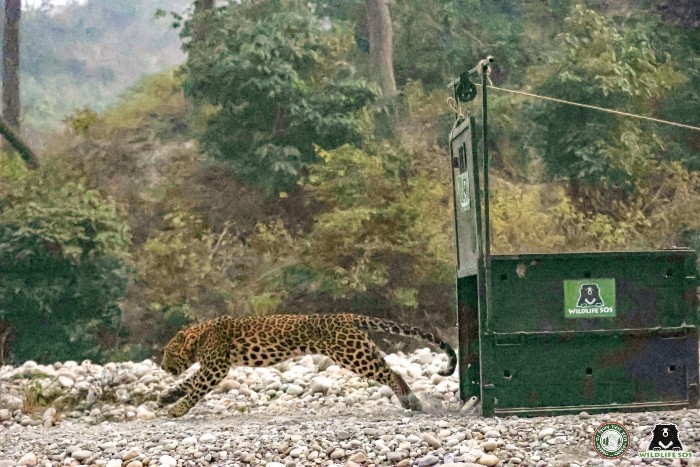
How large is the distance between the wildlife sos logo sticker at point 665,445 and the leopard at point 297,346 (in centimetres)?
195

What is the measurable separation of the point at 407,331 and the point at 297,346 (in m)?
0.72

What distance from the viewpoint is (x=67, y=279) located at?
10969mm

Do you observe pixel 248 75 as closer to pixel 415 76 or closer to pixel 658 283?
pixel 415 76

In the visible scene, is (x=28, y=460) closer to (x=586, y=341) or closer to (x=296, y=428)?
(x=296, y=428)

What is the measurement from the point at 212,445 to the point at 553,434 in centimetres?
163

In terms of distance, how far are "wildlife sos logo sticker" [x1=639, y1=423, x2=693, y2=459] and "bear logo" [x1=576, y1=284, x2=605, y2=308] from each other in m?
0.97

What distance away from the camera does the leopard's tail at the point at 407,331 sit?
6365mm

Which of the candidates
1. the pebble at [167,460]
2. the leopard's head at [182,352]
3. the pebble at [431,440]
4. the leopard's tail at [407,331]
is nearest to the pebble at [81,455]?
the pebble at [167,460]

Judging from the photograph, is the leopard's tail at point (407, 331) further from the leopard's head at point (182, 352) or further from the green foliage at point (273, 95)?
the green foliage at point (273, 95)

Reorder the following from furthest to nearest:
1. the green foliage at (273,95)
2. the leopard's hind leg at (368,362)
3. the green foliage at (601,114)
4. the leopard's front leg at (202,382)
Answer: the green foliage at (601,114) < the green foliage at (273,95) < the leopard's front leg at (202,382) < the leopard's hind leg at (368,362)

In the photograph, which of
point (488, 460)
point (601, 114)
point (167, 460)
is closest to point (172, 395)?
point (167, 460)

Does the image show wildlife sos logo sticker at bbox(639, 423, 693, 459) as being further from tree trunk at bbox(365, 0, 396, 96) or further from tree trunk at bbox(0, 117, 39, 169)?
tree trunk at bbox(0, 117, 39, 169)

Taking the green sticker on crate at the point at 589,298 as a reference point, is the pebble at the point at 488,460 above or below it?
below

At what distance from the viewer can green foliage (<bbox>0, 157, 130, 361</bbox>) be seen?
10820 millimetres
